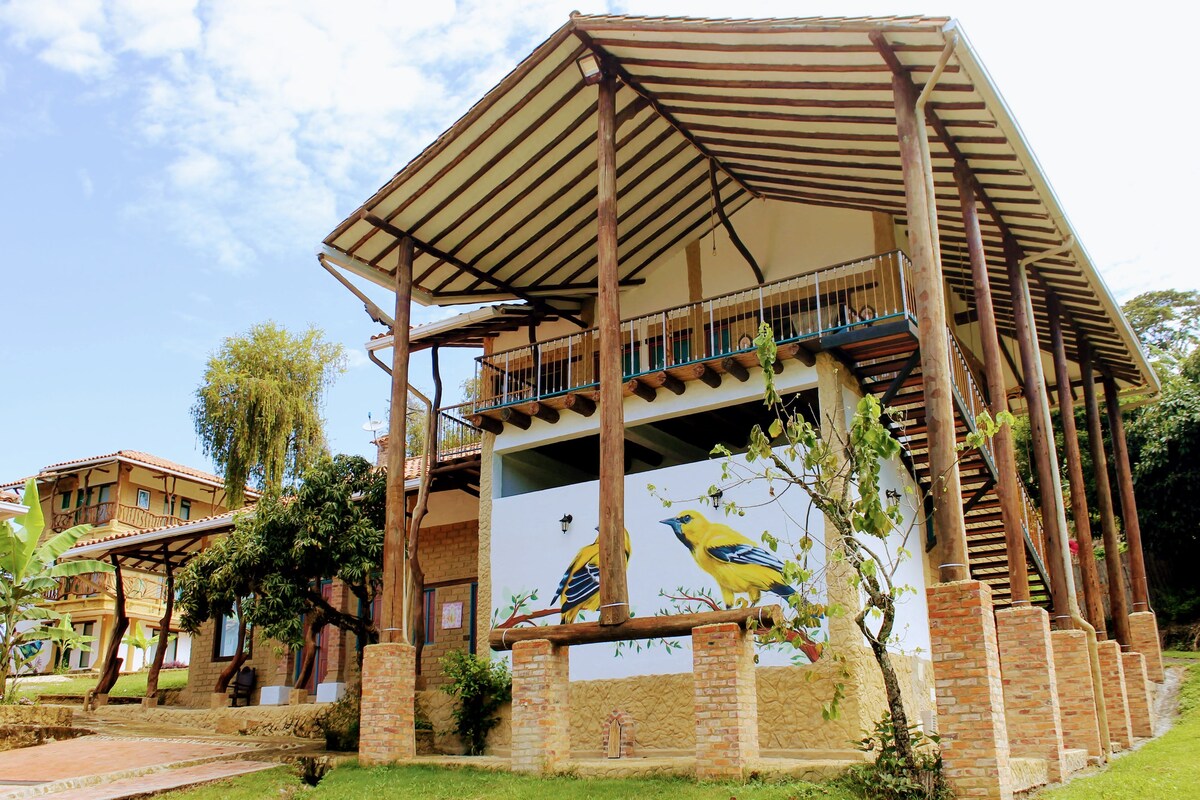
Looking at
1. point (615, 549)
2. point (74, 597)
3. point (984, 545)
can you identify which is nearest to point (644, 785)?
point (615, 549)

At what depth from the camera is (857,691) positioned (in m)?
12.1

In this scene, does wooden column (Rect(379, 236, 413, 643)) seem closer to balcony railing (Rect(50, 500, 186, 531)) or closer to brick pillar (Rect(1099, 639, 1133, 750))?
brick pillar (Rect(1099, 639, 1133, 750))

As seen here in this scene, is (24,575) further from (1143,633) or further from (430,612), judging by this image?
(1143,633)

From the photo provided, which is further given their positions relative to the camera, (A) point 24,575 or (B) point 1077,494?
(B) point 1077,494

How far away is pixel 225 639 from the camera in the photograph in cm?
2200

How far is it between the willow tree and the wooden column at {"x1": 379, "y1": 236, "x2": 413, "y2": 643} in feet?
40.4

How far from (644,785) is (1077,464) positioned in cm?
1042

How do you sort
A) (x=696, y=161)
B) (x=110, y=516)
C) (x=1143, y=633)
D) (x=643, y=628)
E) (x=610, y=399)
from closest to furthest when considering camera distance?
(x=643, y=628)
(x=610, y=399)
(x=696, y=161)
(x=1143, y=633)
(x=110, y=516)

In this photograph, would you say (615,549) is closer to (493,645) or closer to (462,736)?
(493,645)

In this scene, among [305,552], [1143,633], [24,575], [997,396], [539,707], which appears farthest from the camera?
[1143,633]

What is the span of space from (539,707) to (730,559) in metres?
3.56

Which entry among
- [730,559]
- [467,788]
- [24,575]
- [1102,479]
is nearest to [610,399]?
[730,559]

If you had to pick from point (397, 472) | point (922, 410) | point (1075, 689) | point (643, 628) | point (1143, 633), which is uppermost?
point (922, 410)

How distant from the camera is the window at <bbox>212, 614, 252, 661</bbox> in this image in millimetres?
21844
